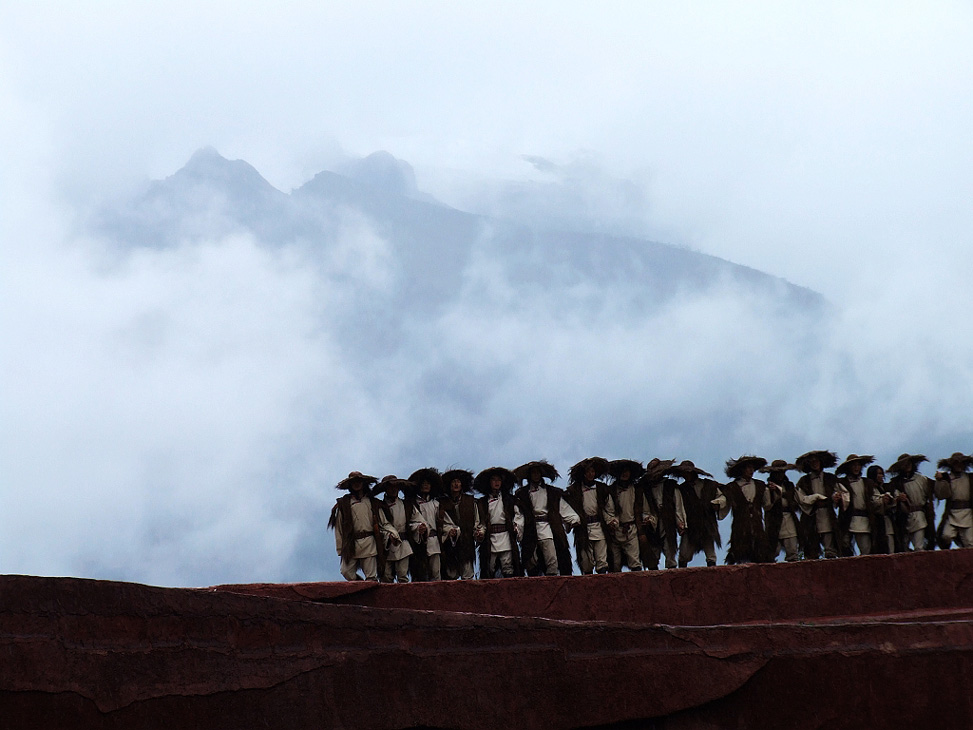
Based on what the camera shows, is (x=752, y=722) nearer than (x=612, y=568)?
Yes

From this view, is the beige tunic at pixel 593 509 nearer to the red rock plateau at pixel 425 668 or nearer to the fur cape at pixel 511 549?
the fur cape at pixel 511 549

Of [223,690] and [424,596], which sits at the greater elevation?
[424,596]

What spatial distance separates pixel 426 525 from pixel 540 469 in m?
1.38

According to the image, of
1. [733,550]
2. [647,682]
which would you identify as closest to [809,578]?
[733,550]

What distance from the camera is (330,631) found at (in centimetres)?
496

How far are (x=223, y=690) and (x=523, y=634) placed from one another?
1.46m

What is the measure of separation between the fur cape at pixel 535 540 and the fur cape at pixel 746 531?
1.73 metres

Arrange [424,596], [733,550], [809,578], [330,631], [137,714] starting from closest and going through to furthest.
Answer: [137,714], [330,631], [424,596], [809,578], [733,550]

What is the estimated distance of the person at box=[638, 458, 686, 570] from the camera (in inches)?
433

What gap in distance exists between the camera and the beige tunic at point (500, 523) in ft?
34.5

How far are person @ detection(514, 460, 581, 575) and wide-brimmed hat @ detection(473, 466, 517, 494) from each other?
0.38 feet

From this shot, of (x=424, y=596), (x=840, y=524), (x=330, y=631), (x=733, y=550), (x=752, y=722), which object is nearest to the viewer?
(x=330, y=631)

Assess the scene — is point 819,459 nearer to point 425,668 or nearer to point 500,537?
point 500,537

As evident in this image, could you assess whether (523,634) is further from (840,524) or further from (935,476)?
(935,476)
